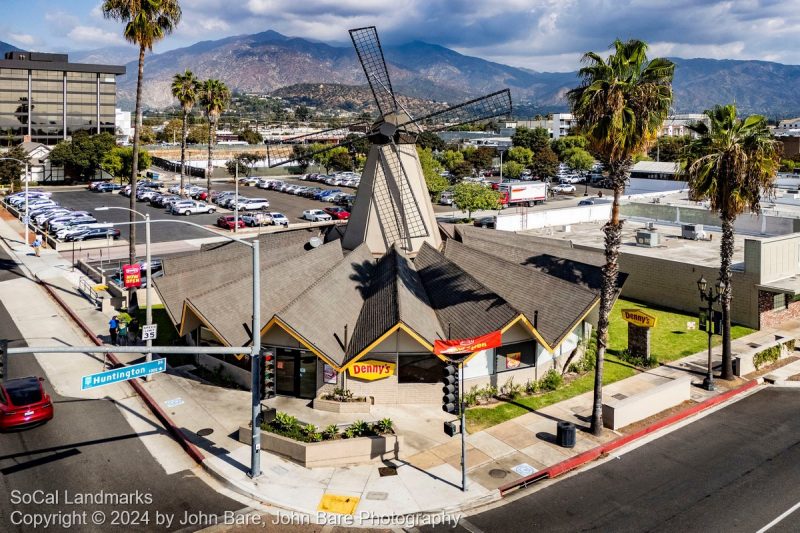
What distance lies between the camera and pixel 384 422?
72.6 feet

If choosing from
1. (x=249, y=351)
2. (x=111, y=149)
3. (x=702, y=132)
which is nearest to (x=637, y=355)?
(x=702, y=132)

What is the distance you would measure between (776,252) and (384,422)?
1094 inches

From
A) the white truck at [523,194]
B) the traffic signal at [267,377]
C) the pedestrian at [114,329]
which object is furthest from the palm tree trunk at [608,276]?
the white truck at [523,194]

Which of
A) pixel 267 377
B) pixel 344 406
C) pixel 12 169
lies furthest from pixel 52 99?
pixel 267 377

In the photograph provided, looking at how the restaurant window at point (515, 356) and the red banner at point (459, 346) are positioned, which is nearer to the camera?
the red banner at point (459, 346)

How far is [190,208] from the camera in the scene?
8075cm

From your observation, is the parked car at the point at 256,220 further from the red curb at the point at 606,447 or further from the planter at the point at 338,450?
the red curb at the point at 606,447

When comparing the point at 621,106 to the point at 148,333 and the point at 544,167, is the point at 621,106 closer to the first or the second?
the point at 148,333

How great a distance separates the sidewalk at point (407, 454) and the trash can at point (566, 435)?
26cm

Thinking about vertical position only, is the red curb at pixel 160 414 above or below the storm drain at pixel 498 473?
above

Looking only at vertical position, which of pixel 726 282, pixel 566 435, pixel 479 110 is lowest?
pixel 566 435

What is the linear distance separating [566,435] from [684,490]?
13.7 ft

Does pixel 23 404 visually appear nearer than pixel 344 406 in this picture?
Yes

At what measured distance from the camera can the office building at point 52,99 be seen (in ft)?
444
